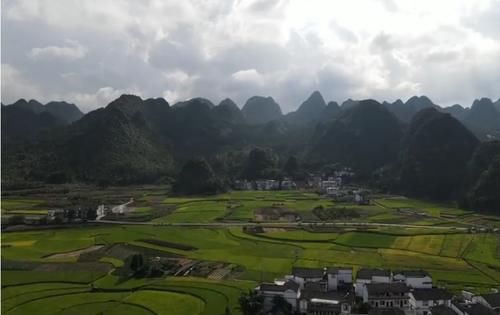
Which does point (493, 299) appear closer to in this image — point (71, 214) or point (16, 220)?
point (71, 214)

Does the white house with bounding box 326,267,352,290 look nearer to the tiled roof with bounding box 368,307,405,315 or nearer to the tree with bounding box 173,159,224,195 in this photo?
the tiled roof with bounding box 368,307,405,315

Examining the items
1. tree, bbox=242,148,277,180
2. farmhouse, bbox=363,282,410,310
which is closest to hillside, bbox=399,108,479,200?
tree, bbox=242,148,277,180

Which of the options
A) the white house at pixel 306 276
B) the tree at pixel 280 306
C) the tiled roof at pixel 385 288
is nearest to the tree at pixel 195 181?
the white house at pixel 306 276

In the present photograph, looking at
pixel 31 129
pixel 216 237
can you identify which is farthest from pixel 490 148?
pixel 31 129

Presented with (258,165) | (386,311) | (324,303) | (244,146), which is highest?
(244,146)

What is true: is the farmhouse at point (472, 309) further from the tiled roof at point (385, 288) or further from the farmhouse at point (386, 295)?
the tiled roof at point (385, 288)

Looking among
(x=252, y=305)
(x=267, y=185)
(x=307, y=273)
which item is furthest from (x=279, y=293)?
(x=267, y=185)
